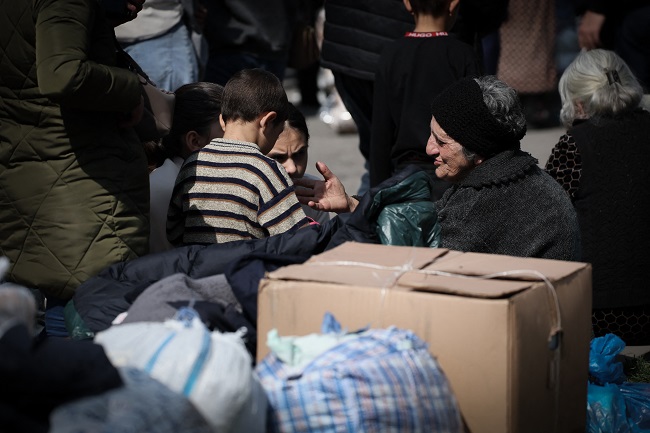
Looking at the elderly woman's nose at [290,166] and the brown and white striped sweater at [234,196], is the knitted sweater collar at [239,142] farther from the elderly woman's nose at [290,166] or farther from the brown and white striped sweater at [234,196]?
the elderly woman's nose at [290,166]

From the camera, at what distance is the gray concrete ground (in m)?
8.42

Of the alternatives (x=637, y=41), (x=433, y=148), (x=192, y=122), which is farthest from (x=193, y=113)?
(x=637, y=41)

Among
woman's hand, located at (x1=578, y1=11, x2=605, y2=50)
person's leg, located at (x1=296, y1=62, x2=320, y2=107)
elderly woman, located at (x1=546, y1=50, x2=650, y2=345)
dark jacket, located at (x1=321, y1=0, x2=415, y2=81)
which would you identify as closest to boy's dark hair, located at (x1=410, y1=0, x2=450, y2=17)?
dark jacket, located at (x1=321, y1=0, x2=415, y2=81)

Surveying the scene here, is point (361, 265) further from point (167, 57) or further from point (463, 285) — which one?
point (167, 57)

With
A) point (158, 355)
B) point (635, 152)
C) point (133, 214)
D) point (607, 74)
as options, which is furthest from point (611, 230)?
point (158, 355)

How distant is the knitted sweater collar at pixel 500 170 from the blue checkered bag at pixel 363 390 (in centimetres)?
125

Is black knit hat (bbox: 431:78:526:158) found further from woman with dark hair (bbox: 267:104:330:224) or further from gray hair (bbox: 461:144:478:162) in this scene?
woman with dark hair (bbox: 267:104:330:224)

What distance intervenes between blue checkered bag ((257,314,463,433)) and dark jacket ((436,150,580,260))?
44.6 inches

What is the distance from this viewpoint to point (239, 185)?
370cm

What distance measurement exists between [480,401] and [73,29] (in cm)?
165

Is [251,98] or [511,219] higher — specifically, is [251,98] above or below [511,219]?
above

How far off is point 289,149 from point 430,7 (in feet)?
3.31

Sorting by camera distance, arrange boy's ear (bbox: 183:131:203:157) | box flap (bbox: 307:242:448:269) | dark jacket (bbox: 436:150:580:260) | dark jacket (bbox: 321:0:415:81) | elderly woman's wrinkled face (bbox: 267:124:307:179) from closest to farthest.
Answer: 1. box flap (bbox: 307:242:448:269)
2. dark jacket (bbox: 436:150:580:260)
3. boy's ear (bbox: 183:131:203:157)
4. elderly woman's wrinkled face (bbox: 267:124:307:179)
5. dark jacket (bbox: 321:0:415:81)

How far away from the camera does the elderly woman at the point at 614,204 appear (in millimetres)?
4461
